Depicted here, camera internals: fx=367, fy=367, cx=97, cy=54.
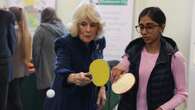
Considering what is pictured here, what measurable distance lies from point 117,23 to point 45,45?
96cm

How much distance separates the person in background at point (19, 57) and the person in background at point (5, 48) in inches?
6.7

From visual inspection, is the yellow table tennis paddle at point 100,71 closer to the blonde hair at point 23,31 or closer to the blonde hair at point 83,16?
the blonde hair at point 83,16

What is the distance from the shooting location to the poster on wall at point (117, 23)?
4.33 metres

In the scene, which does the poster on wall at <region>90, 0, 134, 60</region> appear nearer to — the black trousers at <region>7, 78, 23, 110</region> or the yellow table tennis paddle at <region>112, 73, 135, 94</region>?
the black trousers at <region>7, 78, 23, 110</region>

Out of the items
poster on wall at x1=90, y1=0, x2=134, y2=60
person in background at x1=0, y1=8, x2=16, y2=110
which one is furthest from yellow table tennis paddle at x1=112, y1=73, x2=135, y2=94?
poster on wall at x1=90, y1=0, x2=134, y2=60

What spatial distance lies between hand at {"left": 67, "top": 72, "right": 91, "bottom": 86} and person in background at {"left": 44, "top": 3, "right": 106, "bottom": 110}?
0.10 feet

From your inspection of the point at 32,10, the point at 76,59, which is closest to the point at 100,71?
the point at 76,59

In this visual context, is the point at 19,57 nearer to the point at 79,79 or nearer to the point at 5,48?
the point at 5,48

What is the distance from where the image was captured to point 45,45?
3.92m

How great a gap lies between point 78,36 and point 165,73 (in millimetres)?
552

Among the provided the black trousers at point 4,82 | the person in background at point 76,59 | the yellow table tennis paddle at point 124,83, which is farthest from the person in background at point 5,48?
the yellow table tennis paddle at point 124,83

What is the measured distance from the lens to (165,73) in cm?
171

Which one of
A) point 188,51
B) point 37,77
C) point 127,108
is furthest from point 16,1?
point 127,108

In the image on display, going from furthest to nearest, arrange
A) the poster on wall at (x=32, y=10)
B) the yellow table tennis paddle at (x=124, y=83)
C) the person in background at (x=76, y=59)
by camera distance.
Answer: the poster on wall at (x=32, y=10)
the person in background at (x=76, y=59)
the yellow table tennis paddle at (x=124, y=83)
